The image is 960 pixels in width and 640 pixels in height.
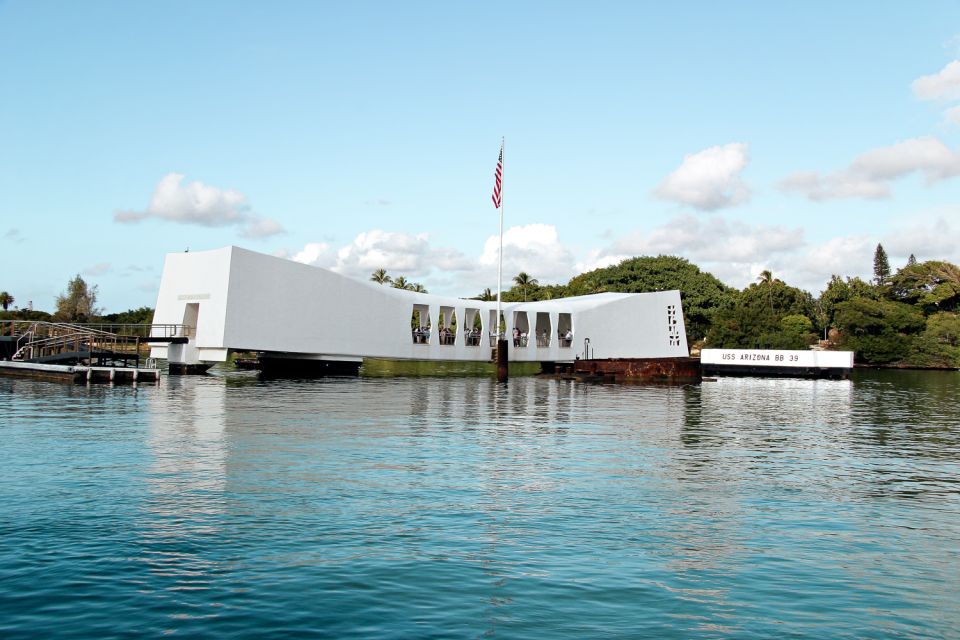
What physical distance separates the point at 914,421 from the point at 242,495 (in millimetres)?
21673

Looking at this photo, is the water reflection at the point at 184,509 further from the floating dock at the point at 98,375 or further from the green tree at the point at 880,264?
the green tree at the point at 880,264

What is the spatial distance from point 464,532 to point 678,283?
266 ft

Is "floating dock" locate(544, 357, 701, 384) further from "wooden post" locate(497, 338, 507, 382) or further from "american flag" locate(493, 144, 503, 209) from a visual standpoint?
"american flag" locate(493, 144, 503, 209)

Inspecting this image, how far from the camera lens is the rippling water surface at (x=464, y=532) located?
265 inches

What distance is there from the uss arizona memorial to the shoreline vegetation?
3199 centimetres

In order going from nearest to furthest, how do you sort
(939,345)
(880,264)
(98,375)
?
(98,375), (939,345), (880,264)

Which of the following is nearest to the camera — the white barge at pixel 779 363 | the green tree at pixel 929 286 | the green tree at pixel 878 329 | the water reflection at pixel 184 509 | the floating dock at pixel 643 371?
the water reflection at pixel 184 509

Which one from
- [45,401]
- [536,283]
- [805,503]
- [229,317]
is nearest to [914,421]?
[805,503]

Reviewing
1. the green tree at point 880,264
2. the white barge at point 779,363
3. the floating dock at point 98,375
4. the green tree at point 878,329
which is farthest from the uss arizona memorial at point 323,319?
the green tree at point 880,264

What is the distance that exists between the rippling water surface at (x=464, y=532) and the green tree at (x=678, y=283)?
67840 mm

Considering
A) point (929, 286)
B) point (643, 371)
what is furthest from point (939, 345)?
point (643, 371)

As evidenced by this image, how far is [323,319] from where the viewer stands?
43.0 meters

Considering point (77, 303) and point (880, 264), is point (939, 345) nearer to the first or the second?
point (880, 264)

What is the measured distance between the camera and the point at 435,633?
6.31m
